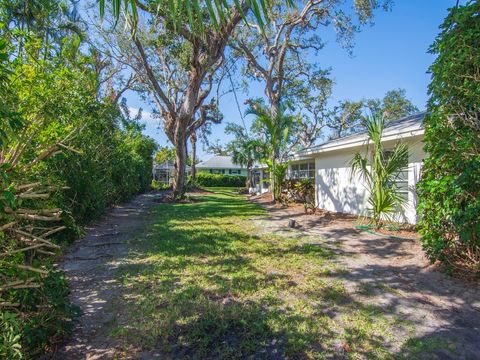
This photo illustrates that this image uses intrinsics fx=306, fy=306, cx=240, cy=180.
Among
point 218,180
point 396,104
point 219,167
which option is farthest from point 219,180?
point 396,104

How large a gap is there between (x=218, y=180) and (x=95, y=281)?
37.2m

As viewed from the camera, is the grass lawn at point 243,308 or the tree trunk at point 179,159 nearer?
the grass lawn at point 243,308

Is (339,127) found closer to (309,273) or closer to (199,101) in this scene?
(199,101)

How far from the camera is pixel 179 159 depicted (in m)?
16.5

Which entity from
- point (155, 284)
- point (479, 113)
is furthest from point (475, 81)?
point (155, 284)

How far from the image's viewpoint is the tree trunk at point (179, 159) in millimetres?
15334

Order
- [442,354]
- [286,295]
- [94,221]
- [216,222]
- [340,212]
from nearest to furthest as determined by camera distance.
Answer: [442,354] → [286,295] → [94,221] → [216,222] → [340,212]

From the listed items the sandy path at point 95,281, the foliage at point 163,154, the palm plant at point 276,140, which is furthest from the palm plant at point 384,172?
the foliage at point 163,154

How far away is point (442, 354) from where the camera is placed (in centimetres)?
295

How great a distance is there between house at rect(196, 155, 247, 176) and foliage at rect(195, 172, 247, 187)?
918 cm

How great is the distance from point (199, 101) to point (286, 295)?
13722 millimetres

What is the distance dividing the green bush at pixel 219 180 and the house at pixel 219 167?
9175 mm

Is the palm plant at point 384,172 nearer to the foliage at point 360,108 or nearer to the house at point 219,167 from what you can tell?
the foliage at point 360,108

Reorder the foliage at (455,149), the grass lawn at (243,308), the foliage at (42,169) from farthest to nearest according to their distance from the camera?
the foliage at (455,149), the grass lawn at (243,308), the foliage at (42,169)
